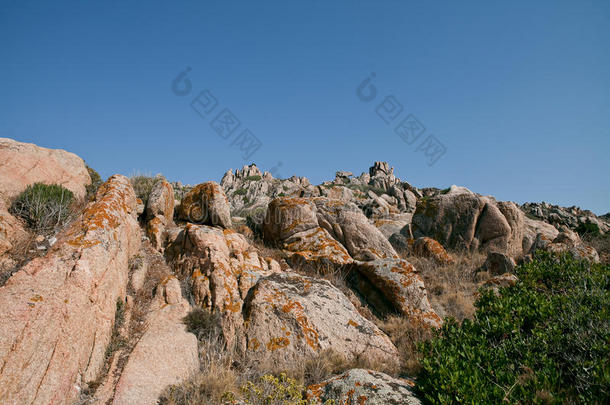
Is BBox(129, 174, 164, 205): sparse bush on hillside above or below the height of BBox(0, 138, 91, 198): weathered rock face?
above

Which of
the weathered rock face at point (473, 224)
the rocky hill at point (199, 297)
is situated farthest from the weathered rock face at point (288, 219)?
the weathered rock face at point (473, 224)

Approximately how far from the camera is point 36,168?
25.5 feet

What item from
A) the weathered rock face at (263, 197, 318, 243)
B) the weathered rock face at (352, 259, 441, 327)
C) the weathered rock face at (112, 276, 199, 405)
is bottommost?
the weathered rock face at (112, 276, 199, 405)

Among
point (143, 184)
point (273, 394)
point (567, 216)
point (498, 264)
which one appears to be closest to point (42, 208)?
point (143, 184)

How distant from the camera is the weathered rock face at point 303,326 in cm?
499

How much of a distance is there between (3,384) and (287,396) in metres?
2.98

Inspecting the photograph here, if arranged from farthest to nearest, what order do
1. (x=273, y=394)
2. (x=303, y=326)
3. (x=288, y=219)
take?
(x=288, y=219) < (x=303, y=326) < (x=273, y=394)

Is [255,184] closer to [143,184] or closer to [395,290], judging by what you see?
[143,184]

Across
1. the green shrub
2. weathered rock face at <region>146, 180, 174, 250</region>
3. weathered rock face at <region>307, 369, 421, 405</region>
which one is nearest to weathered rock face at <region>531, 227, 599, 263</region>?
weathered rock face at <region>307, 369, 421, 405</region>

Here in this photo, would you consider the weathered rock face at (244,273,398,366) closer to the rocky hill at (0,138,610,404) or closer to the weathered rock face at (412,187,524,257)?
the rocky hill at (0,138,610,404)

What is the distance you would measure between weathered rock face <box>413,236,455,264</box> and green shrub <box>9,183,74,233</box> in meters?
10.4

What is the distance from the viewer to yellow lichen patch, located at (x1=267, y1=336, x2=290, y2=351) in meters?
4.92

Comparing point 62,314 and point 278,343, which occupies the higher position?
point 278,343

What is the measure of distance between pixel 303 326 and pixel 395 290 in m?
2.82
